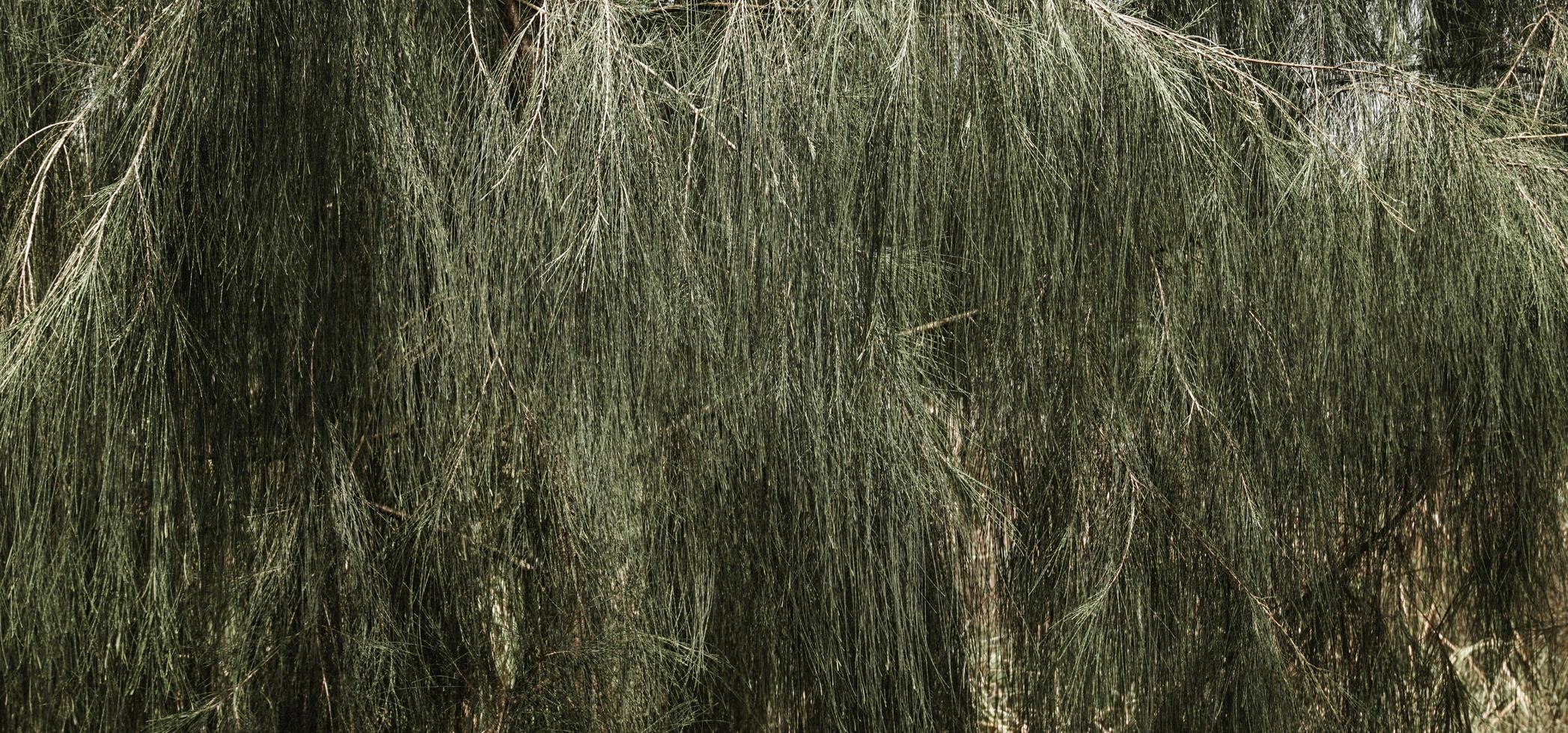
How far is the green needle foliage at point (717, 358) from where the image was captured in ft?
3.63

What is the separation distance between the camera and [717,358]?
3.68 ft

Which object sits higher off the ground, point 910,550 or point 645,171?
point 645,171

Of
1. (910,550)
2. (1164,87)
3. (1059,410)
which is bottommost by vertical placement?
(910,550)

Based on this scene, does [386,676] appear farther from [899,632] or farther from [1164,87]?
[1164,87]

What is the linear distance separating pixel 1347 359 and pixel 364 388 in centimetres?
96

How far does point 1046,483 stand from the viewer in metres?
1.21

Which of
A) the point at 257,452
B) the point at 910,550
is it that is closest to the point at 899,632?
the point at 910,550

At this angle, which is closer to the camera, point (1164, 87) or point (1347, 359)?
point (1164, 87)

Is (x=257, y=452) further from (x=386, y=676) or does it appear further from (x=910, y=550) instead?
(x=910, y=550)

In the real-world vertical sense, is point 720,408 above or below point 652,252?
below

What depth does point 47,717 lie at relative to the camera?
114cm

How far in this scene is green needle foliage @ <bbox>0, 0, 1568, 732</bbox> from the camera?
1105 mm

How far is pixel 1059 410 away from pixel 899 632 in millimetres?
265

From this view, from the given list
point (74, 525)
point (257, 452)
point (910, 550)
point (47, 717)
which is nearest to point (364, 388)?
point (257, 452)
